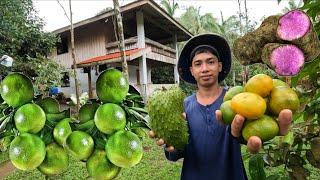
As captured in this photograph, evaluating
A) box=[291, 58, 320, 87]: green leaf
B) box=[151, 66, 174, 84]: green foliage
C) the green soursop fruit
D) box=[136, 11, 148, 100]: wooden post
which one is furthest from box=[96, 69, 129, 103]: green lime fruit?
box=[151, 66, 174, 84]: green foliage

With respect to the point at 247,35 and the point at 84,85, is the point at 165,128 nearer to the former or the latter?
the point at 247,35

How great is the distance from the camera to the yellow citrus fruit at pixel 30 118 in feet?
2.57

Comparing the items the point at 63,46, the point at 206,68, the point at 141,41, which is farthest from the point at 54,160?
the point at 63,46

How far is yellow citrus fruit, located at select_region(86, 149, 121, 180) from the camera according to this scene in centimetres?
83

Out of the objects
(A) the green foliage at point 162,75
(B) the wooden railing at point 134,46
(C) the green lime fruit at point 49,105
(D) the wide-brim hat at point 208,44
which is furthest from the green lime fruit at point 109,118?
(A) the green foliage at point 162,75

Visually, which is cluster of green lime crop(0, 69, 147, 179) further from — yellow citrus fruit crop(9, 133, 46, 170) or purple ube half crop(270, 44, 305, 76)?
purple ube half crop(270, 44, 305, 76)

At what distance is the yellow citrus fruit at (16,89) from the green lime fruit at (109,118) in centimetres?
18

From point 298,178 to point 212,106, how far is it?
58 centimetres

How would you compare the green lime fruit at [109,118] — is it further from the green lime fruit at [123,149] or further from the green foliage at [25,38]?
the green foliage at [25,38]

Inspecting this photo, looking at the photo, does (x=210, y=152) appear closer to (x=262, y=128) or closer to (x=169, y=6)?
(x=262, y=128)

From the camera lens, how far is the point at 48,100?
2.79 feet

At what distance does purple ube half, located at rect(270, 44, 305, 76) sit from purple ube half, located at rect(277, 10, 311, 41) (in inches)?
1.1

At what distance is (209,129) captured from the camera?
69.5 inches

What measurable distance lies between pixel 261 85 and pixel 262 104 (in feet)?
0.19
